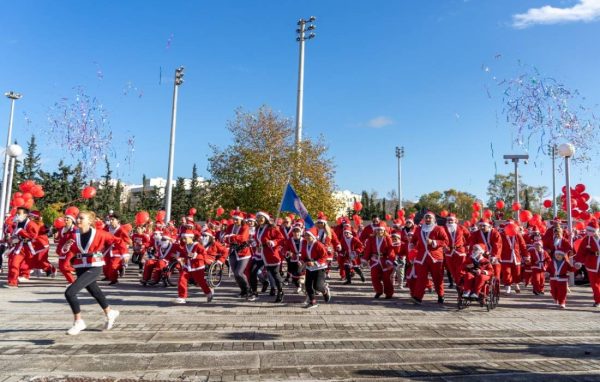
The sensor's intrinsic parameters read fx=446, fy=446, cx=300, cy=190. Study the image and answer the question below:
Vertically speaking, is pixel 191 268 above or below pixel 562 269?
below

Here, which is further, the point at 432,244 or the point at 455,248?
the point at 455,248

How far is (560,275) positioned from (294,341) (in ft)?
24.6

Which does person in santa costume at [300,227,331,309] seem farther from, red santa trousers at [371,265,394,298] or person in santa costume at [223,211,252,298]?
red santa trousers at [371,265,394,298]

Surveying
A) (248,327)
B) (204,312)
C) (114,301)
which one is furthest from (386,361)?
(114,301)

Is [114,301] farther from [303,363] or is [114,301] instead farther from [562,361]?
[562,361]

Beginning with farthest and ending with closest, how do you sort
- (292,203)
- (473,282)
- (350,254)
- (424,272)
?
(350,254), (292,203), (424,272), (473,282)

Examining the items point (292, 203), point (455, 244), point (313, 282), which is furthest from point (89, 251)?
point (455, 244)

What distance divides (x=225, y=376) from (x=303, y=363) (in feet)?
3.43

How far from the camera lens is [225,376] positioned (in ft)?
16.6

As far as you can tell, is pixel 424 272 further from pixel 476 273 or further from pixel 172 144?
pixel 172 144

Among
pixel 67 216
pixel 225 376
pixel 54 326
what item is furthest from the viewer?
pixel 67 216

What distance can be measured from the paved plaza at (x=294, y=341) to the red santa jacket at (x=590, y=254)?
1002mm

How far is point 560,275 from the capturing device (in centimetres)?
1071

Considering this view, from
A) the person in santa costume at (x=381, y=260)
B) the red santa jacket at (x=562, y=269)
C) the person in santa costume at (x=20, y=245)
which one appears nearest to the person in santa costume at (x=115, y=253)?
the person in santa costume at (x=20, y=245)
